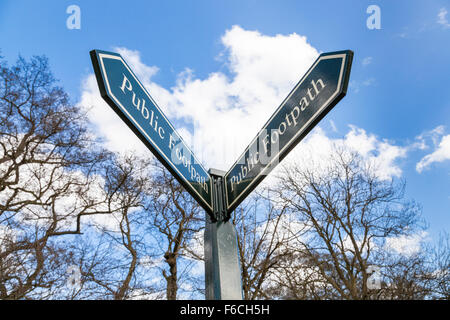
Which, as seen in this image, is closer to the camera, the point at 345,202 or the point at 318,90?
the point at 318,90

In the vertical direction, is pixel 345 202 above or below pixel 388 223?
above

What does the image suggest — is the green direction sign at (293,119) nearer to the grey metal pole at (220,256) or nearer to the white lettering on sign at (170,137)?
the grey metal pole at (220,256)

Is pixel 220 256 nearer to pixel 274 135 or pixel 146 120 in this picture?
pixel 274 135

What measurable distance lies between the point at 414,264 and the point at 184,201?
788 centimetres

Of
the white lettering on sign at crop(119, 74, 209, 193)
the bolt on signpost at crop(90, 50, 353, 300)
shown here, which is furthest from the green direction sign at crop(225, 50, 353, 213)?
the white lettering on sign at crop(119, 74, 209, 193)

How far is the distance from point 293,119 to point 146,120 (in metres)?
0.93

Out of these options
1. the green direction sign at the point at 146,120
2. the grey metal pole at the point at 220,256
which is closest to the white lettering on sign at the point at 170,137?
the green direction sign at the point at 146,120

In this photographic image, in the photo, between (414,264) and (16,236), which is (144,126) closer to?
(16,236)

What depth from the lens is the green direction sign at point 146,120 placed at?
1.88 metres

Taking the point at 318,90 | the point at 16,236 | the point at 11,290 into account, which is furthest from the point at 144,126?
the point at 16,236

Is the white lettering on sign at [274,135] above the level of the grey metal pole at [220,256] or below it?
above

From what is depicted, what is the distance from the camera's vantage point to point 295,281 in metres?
10.9

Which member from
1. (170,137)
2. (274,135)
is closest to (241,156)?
(274,135)

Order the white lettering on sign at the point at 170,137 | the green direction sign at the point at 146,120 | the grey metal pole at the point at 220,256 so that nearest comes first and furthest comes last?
1. the green direction sign at the point at 146,120
2. the white lettering on sign at the point at 170,137
3. the grey metal pole at the point at 220,256
